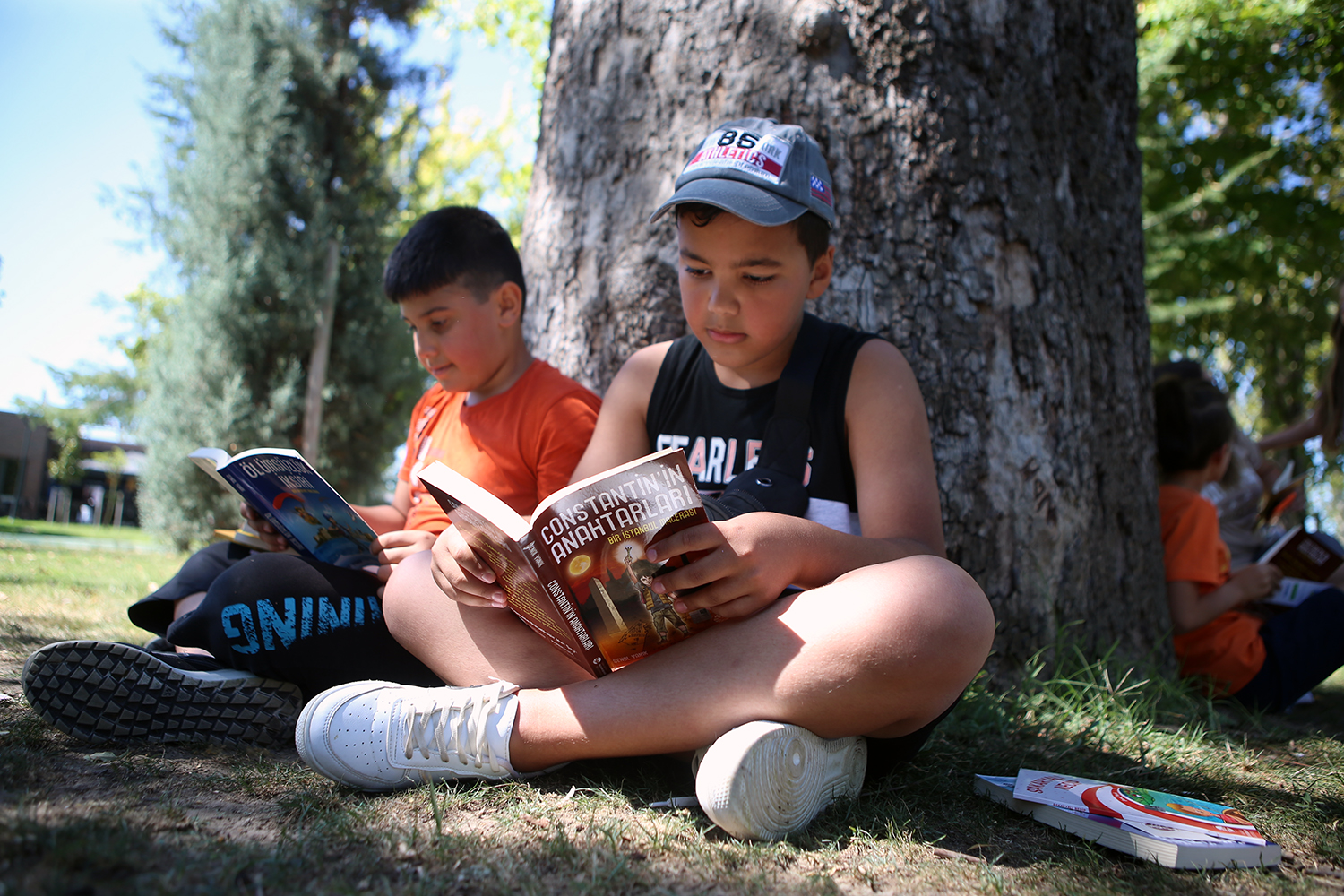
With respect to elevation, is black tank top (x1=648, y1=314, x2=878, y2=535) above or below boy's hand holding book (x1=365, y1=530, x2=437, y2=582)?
above

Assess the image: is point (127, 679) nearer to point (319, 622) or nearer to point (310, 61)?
point (319, 622)

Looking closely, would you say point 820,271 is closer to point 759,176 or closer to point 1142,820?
point 759,176

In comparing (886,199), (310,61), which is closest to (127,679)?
(886,199)

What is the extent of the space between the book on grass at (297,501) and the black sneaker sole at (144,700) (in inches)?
14.0

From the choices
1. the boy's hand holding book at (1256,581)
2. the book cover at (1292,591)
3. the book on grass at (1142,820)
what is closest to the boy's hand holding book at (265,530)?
the book on grass at (1142,820)

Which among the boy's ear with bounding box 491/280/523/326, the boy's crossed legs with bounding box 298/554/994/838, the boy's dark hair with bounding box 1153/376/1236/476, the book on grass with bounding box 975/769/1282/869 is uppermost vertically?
the boy's ear with bounding box 491/280/523/326

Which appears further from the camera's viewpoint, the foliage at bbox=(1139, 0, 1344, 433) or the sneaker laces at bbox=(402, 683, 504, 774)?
the foliage at bbox=(1139, 0, 1344, 433)

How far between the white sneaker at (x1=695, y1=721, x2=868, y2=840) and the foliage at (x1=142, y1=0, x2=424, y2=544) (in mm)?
8889

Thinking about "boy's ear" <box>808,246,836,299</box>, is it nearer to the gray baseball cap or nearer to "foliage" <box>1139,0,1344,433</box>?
the gray baseball cap

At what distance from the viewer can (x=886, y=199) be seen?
2.77 metres

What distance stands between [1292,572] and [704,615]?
9.88 ft

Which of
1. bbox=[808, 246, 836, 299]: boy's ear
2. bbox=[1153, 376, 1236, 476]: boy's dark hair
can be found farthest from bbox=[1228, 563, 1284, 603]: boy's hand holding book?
bbox=[808, 246, 836, 299]: boy's ear

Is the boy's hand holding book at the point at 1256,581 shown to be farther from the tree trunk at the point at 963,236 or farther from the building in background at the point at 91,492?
the building in background at the point at 91,492

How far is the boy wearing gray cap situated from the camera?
148cm
